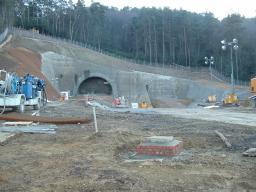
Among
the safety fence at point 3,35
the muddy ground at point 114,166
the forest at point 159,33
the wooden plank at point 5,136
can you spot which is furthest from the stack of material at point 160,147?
the forest at point 159,33

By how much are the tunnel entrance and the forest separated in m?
34.4

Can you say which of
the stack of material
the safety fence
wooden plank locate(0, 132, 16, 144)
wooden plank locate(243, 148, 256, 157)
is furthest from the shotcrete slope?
wooden plank locate(243, 148, 256, 157)

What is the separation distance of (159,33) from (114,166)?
345 ft

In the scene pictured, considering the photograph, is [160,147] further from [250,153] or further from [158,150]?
[250,153]

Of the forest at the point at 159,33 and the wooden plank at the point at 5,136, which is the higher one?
the forest at the point at 159,33

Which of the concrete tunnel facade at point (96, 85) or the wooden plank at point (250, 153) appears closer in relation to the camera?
the wooden plank at point (250, 153)

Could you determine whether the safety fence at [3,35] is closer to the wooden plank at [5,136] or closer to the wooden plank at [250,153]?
the wooden plank at [5,136]

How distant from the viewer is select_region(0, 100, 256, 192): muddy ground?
7.31 m

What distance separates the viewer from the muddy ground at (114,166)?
7312 millimetres

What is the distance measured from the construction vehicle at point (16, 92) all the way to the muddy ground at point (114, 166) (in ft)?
31.0

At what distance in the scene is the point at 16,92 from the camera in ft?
76.6

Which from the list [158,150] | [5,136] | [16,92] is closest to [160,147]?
[158,150]

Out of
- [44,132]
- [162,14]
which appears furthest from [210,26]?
[44,132]

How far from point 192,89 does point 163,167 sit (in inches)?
2475
